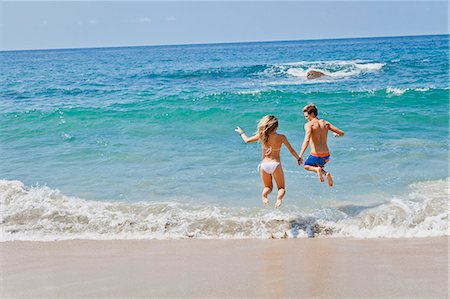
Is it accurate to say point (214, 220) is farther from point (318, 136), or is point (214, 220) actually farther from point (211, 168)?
point (211, 168)

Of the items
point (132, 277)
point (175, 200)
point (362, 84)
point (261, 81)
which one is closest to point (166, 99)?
point (261, 81)

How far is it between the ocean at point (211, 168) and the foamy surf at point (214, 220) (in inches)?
1.0

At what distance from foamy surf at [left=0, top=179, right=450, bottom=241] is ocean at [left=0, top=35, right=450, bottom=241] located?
25 millimetres

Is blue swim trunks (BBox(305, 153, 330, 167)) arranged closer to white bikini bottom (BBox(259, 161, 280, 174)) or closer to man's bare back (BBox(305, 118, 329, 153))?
man's bare back (BBox(305, 118, 329, 153))

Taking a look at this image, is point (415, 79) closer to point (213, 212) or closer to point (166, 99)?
point (166, 99)

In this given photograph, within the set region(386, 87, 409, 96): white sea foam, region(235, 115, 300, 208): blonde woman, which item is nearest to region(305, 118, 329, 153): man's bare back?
region(235, 115, 300, 208): blonde woman

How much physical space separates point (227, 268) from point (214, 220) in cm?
180

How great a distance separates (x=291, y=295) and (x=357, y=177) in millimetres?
4743

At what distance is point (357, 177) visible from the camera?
8375 millimetres

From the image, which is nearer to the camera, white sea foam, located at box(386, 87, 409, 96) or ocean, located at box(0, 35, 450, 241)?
ocean, located at box(0, 35, 450, 241)

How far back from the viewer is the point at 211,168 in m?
9.21

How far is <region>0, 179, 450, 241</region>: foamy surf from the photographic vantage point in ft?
20.4

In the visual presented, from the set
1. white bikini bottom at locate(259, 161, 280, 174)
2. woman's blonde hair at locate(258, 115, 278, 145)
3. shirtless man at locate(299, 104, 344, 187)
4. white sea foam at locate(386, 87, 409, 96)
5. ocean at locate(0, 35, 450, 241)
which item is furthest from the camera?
white sea foam at locate(386, 87, 409, 96)

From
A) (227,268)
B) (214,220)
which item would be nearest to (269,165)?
(214,220)
